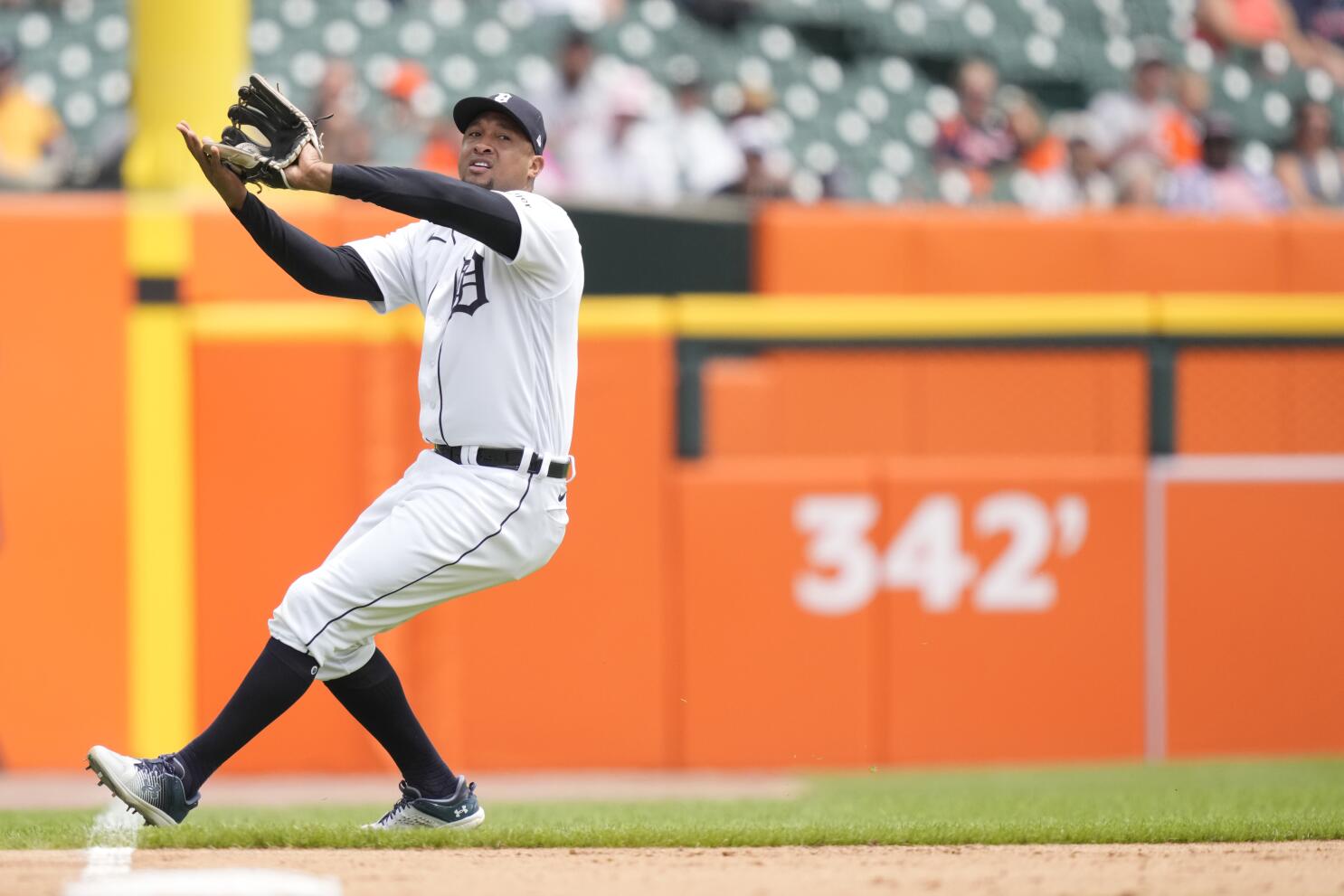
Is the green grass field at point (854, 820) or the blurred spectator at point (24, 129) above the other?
the blurred spectator at point (24, 129)

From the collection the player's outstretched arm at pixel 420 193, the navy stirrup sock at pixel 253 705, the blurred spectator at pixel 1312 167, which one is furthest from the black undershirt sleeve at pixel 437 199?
the blurred spectator at pixel 1312 167

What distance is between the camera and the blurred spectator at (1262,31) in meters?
11.5

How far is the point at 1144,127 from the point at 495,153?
22.0ft

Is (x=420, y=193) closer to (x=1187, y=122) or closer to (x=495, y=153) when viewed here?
(x=495, y=153)

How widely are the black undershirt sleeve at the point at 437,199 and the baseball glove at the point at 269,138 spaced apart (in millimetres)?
126

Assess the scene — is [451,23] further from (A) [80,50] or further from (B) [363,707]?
(B) [363,707]

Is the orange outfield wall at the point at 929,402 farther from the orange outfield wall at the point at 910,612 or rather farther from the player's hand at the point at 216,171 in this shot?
the player's hand at the point at 216,171

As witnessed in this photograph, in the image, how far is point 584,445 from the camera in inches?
263

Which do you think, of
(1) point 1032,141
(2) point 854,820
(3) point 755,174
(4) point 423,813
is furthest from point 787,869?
(1) point 1032,141

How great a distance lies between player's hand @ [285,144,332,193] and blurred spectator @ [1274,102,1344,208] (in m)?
7.27

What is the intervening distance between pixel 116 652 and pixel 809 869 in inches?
138

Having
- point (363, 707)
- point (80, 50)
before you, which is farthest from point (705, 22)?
point (363, 707)

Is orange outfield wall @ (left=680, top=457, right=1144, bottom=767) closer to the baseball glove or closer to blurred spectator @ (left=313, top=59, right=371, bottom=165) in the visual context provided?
blurred spectator @ (left=313, top=59, right=371, bottom=165)

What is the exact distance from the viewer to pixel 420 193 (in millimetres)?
3500
